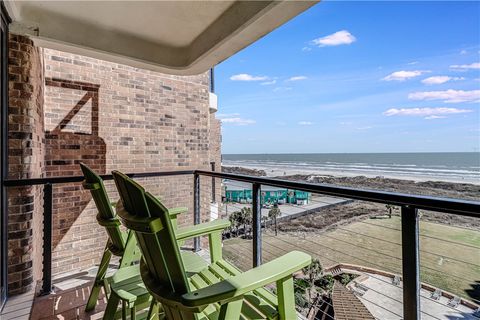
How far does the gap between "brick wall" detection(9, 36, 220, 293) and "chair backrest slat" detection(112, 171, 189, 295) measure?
184 centimetres

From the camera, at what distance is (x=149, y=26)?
2584mm

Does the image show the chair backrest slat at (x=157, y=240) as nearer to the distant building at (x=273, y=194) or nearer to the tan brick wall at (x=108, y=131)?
the distant building at (x=273, y=194)

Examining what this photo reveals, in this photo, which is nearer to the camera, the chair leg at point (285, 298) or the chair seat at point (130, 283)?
the chair leg at point (285, 298)

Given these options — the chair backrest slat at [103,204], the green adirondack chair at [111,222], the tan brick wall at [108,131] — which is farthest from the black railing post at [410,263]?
the tan brick wall at [108,131]

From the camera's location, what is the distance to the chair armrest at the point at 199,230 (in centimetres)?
157

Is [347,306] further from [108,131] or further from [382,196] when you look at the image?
[108,131]

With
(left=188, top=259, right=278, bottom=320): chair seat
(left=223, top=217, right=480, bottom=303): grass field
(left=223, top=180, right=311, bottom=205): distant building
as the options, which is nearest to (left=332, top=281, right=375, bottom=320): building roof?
(left=223, top=217, right=480, bottom=303): grass field

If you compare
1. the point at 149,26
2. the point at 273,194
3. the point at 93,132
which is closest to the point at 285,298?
the point at 149,26

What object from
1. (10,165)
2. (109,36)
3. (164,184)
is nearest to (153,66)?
(109,36)

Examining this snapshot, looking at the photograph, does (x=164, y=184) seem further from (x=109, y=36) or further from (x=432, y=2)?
(x=432, y=2)

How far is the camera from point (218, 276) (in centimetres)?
150

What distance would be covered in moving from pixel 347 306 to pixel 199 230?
288 cm

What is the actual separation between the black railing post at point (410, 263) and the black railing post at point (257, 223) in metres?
1.14

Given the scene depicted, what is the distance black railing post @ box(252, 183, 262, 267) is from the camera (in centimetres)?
223
